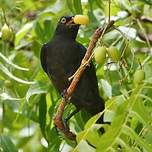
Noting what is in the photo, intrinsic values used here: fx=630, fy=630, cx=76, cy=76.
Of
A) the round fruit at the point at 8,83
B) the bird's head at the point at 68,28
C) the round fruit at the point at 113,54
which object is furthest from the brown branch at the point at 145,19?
the round fruit at the point at 113,54

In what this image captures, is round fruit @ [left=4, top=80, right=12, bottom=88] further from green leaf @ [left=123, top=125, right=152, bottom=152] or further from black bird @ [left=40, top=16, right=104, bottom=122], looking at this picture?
green leaf @ [left=123, top=125, right=152, bottom=152]

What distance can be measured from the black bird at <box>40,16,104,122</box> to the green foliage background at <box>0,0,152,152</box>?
6 centimetres

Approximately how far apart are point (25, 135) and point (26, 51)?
2.24 feet

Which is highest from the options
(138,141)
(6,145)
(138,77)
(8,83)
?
(138,77)

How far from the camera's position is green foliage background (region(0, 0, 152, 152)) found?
190 cm

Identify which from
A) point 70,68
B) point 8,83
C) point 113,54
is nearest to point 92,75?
point 70,68

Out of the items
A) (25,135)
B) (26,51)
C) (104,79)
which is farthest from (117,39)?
(25,135)

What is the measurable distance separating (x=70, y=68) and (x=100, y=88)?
0.82 feet

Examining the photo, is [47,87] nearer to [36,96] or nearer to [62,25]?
[36,96]

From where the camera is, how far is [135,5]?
3.77 m

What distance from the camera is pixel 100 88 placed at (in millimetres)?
3199

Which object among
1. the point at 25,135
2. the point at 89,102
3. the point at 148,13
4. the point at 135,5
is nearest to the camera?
the point at 89,102

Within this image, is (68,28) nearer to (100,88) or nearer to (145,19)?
(100,88)

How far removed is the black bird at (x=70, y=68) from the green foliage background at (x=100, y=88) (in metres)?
0.06
